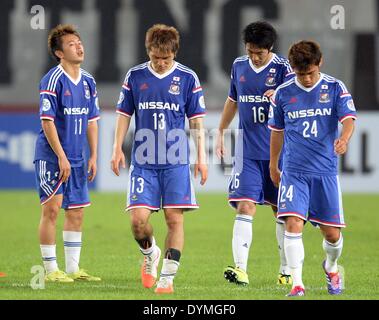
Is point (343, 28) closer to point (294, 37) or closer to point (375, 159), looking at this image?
point (294, 37)

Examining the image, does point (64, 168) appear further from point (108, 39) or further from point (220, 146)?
point (108, 39)

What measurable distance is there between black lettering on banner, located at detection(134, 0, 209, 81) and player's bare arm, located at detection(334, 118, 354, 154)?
1392 cm

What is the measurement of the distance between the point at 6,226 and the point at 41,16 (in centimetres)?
661

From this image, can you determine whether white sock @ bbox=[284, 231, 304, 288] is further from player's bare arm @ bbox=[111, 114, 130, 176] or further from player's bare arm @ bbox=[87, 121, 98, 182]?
player's bare arm @ bbox=[87, 121, 98, 182]

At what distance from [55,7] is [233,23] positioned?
3.41 metres

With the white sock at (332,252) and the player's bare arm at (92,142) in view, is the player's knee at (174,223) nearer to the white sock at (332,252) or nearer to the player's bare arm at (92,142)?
the white sock at (332,252)

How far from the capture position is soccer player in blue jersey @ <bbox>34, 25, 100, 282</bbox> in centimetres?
1017

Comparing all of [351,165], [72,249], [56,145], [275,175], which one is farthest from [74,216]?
[351,165]

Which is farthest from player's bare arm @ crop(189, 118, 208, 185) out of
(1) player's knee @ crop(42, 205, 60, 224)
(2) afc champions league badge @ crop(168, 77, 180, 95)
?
(1) player's knee @ crop(42, 205, 60, 224)

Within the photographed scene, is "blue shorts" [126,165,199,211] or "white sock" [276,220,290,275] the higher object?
"blue shorts" [126,165,199,211]

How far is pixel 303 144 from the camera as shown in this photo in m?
9.15

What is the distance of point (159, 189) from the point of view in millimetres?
9562

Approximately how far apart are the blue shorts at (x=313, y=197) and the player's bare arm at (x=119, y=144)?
128cm
